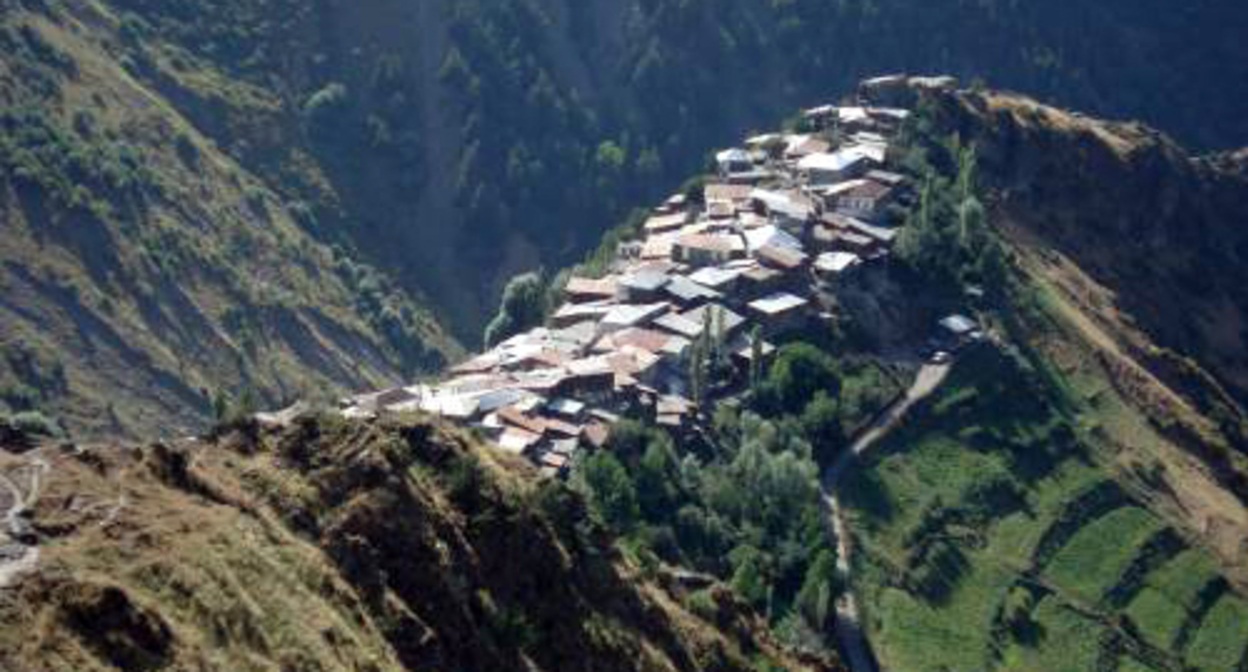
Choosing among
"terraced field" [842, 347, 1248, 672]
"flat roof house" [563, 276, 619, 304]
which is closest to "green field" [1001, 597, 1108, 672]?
"terraced field" [842, 347, 1248, 672]

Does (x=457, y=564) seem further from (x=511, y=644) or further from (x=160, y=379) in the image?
(x=160, y=379)

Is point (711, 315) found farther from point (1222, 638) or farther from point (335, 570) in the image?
point (335, 570)

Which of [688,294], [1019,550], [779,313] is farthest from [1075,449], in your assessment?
Result: [688,294]

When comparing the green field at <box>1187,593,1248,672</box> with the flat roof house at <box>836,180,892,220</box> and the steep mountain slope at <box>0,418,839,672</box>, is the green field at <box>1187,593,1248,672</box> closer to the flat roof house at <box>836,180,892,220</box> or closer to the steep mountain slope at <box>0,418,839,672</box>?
the steep mountain slope at <box>0,418,839,672</box>

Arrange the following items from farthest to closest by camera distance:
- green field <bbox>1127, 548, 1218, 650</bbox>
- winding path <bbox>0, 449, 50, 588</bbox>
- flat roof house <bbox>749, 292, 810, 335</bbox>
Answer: flat roof house <bbox>749, 292, 810, 335</bbox>
green field <bbox>1127, 548, 1218, 650</bbox>
winding path <bbox>0, 449, 50, 588</bbox>

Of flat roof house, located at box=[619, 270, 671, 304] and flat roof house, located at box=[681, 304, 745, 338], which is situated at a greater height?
flat roof house, located at box=[619, 270, 671, 304]

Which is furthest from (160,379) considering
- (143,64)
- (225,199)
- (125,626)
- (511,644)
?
(125,626)

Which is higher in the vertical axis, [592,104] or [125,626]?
[592,104]
